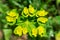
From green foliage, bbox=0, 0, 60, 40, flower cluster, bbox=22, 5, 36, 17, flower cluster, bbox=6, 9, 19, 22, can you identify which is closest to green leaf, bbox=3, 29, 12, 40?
green foliage, bbox=0, 0, 60, 40

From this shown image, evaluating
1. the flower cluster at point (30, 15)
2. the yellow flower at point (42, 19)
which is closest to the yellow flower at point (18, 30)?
the flower cluster at point (30, 15)

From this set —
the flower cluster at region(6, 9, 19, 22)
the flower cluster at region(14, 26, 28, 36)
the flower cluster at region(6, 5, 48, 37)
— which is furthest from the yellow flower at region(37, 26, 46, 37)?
the flower cluster at region(6, 9, 19, 22)

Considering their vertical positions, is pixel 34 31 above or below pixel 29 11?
below

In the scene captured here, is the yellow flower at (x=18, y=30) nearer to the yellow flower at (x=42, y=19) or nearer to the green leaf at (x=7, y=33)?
the green leaf at (x=7, y=33)

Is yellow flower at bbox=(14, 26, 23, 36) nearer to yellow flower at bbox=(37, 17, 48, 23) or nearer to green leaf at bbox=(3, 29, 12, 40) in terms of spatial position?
green leaf at bbox=(3, 29, 12, 40)

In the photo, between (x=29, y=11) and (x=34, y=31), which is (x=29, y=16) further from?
(x=34, y=31)

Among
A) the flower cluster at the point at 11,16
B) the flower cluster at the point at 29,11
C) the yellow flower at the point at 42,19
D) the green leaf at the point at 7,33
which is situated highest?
the flower cluster at the point at 29,11

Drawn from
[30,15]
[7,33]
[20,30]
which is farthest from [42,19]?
[7,33]

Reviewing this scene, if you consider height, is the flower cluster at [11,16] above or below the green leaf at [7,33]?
above

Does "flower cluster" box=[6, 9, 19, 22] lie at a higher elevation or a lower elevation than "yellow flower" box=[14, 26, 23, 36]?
higher

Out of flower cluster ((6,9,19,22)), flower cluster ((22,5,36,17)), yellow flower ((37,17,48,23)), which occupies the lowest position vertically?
yellow flower ((37,17,48,23))

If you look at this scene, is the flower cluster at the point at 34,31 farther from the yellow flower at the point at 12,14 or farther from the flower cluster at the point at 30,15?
the yellow flower at the point at 12,14
